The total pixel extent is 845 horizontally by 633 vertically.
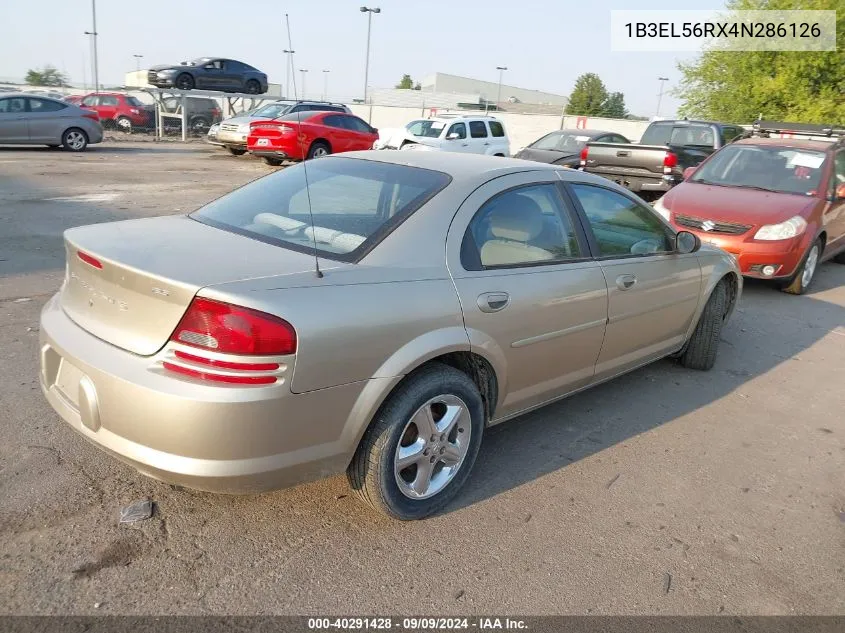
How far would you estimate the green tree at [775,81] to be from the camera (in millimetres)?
21625

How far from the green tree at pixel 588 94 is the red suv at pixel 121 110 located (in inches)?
2463

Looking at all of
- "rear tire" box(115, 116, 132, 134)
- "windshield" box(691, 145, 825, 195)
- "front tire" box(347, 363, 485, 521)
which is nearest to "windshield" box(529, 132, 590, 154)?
"windshield" box(691, 145, 825, 195)

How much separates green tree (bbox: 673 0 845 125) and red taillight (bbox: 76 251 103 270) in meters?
23.2

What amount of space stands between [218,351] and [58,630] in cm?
104

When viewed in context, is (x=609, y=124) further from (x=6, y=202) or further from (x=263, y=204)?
(x=263, y=204)

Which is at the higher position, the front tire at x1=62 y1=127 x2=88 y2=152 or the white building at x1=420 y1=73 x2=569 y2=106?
the white building at x1=420 y1=73 x2=569 y2=106

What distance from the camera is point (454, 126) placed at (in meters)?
17.8

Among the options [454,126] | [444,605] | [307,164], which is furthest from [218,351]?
[454,126]

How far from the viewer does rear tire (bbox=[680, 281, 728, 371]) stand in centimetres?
505

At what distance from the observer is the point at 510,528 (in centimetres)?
305

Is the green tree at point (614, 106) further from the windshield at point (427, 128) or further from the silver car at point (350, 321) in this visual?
the silver car at point (350, 321)

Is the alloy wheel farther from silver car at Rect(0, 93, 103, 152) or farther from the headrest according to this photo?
silver car at Rect(0, 93, 103, 152)

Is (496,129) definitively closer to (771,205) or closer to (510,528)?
(771,205)

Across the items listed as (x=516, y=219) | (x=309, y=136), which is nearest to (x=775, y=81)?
(x=309, y=136)
